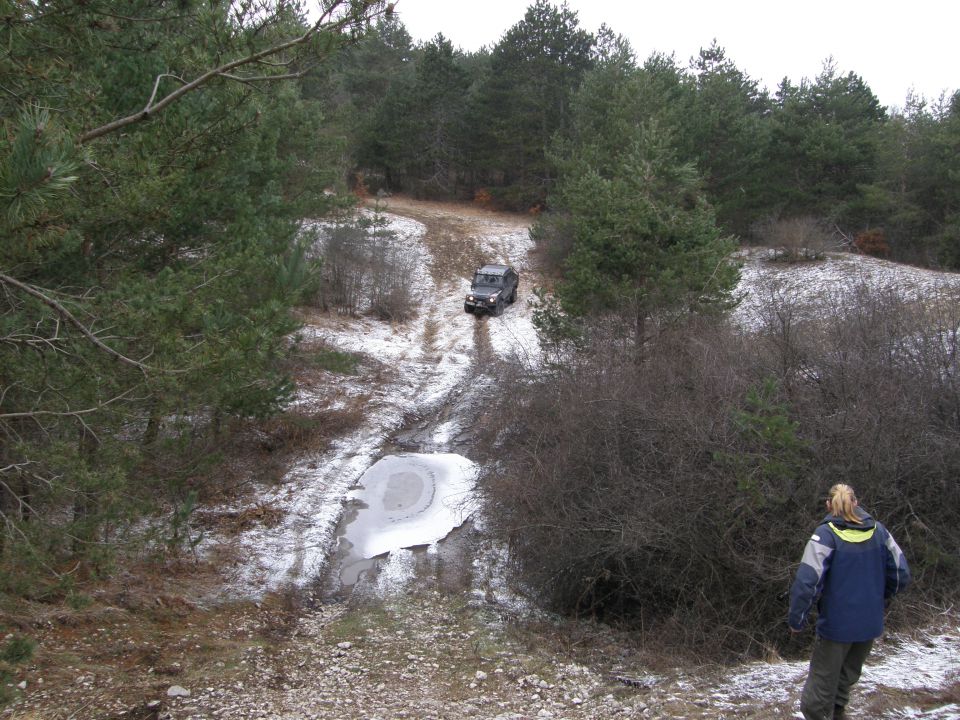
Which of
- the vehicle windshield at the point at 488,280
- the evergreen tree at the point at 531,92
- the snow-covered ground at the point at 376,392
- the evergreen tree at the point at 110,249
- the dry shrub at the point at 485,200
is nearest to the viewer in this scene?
the evergreen tree at the point at 110,249

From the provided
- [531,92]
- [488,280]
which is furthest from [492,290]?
[531,92]

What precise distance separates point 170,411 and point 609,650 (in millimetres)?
5335

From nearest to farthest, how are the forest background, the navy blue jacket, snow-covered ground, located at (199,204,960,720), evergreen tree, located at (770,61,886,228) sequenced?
the navy blue jacket < the forest background < snow-covered ground, located at (199,204,960,720) < evergreen tree, located at (770,61,886,228)

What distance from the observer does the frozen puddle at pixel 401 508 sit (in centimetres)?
1138

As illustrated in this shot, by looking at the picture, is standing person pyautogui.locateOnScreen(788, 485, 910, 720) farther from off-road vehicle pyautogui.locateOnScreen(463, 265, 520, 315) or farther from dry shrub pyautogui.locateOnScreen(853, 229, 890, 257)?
dry shrub pyautogui.locateOnScreen(853, 229, 890, 257)

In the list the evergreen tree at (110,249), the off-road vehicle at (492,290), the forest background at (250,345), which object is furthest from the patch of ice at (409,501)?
the off-road vehicle at (492,290)

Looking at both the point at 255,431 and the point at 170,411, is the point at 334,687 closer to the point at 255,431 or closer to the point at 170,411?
the point at 170,411

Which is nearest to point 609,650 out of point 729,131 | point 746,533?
point 746,533

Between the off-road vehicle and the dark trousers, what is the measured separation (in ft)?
73.7

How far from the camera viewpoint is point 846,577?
4.84m

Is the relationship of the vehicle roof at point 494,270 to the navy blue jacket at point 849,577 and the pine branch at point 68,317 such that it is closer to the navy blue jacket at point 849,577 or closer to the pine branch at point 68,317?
the pine branch at point 68,317

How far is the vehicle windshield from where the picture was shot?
27953mm

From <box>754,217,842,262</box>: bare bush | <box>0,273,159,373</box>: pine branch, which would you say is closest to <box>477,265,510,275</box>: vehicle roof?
<box>754,217,842,262</box>: bare bush

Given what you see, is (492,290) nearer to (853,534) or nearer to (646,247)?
(646,247)
